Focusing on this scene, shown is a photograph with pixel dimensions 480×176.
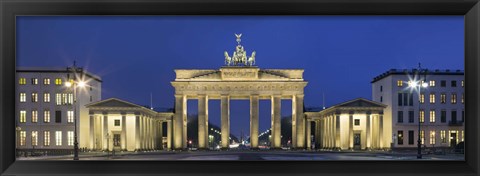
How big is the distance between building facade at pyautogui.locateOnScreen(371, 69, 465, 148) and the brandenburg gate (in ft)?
44.2

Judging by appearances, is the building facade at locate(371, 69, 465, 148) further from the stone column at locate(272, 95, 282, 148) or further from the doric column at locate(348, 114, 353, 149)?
the stone column at locate(272, 95, 282, 148)

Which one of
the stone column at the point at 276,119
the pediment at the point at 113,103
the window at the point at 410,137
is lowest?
the window at the point at 410,137

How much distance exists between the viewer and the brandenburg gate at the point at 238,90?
87312mm

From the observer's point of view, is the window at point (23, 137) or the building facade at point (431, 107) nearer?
the window at point (23, 137)

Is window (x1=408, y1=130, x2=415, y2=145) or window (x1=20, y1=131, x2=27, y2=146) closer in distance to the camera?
→ window (x1=20, y1=131, x2=27, y2=146)

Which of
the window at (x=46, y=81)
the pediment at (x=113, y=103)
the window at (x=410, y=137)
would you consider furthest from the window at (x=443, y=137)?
the window at (x=46, y=81)

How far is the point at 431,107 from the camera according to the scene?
3418 inches

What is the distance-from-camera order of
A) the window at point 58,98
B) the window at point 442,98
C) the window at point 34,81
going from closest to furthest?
the window at point 34,81
the window at point 58,98
the window at point 442,98

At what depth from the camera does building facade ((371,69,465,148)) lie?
8644 cm

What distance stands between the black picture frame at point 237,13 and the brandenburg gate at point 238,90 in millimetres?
70364

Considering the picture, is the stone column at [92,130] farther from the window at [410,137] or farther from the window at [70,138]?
the window at [410,137]

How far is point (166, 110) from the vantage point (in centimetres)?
10144

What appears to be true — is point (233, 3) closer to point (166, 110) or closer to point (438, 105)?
point (438, 105)

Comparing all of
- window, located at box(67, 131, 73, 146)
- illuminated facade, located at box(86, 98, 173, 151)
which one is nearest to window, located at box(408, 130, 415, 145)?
illuminated facade, located at box(86, 98, 173, 151)
